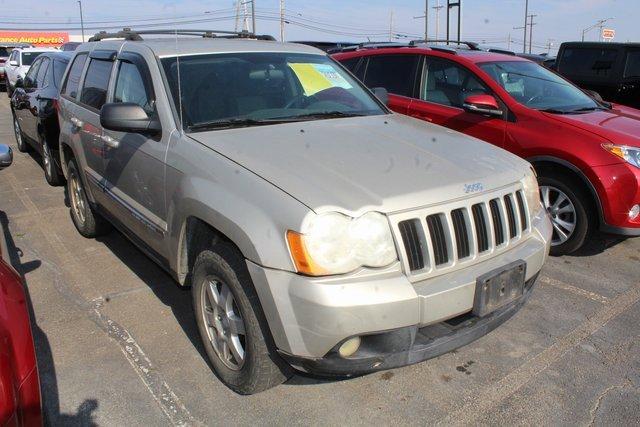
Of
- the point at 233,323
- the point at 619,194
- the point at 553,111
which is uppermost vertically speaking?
the point at 553,111

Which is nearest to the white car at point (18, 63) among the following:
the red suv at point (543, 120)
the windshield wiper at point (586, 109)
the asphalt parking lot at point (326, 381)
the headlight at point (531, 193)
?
the red suv at point (543, 120)

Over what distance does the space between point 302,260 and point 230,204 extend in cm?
51

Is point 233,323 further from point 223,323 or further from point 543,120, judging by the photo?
point 543,120

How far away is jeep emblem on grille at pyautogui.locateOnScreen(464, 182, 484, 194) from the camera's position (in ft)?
8.73

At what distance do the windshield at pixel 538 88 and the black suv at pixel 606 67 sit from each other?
3.60 metres

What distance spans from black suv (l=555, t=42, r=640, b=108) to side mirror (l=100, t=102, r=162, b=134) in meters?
8.27

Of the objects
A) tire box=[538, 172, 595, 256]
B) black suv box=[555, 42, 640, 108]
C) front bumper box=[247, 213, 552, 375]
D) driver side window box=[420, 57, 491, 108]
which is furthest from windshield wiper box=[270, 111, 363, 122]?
black suv box=[555, 42, 640, 108]

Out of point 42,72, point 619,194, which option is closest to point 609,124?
point 619,194

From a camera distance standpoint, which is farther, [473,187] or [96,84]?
[96,84]

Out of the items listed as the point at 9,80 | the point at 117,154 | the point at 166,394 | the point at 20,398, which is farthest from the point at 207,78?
the point at 9,80

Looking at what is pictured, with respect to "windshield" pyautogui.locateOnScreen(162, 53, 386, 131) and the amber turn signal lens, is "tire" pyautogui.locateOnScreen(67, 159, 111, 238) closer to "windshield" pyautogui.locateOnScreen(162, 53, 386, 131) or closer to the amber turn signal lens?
"windshield" pyautogui.locateOnScreen(162, 53, 386, 131)

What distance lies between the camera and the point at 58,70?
280 inches

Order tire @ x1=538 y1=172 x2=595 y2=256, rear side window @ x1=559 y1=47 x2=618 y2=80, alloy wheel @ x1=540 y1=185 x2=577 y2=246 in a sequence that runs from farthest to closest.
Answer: rear side window @ x1=559 y1=47 x2=618 y2=80 < alloy wheel @ x1=540 y1=185 x2=577 y2=246 < tire @ x1=538 y1=172 x2=595 y2=256

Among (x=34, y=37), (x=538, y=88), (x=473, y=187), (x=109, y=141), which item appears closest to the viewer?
(x=473, y=187)
